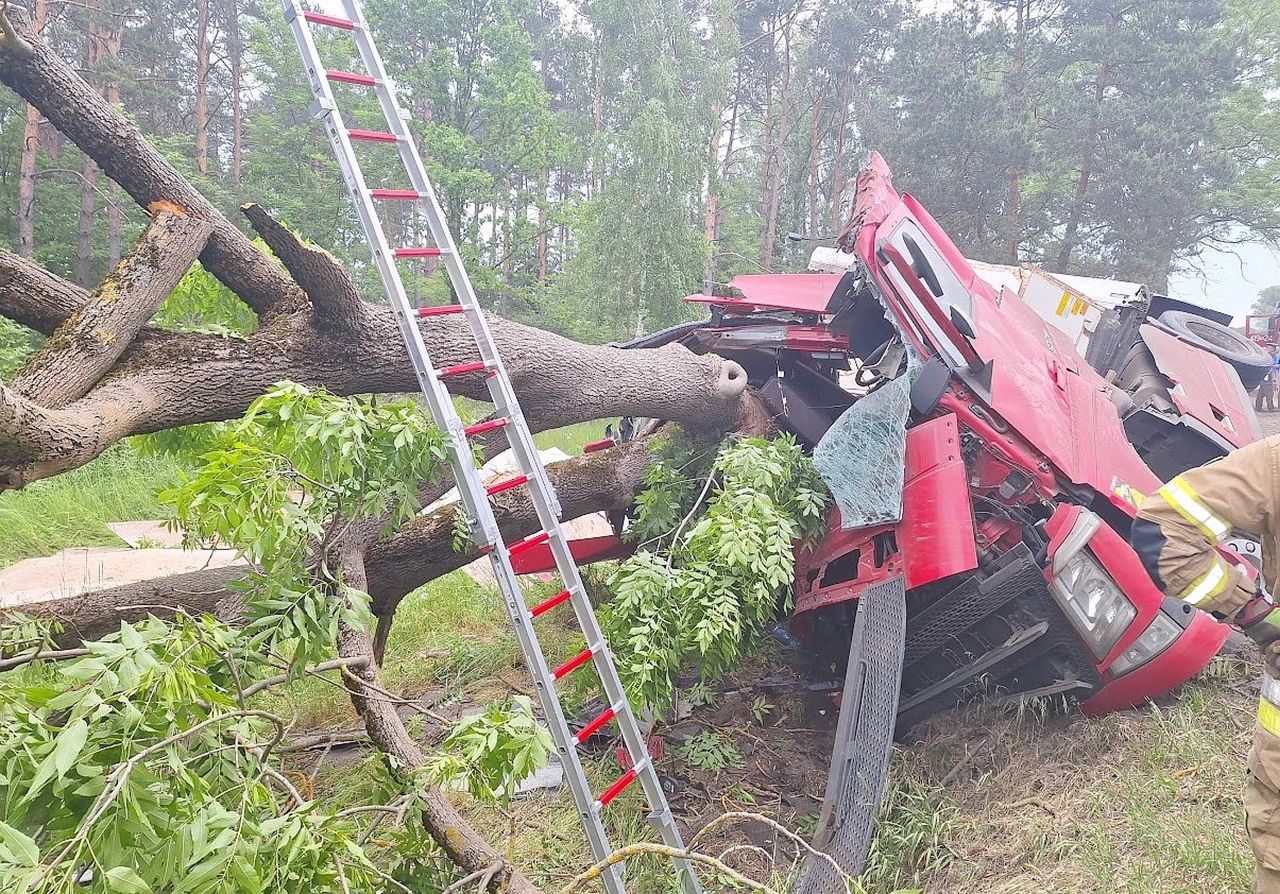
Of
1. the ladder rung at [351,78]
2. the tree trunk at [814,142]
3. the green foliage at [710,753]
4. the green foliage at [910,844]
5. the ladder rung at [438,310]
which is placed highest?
the tree trunk at [814,142]

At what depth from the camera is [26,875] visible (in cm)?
81

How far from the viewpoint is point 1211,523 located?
1.87 m

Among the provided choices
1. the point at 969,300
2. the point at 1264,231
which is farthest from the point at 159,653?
the point at 1264,231

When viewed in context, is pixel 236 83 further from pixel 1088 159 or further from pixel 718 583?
pixel 1088 159

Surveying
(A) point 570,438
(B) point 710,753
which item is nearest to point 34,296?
(B) point 710,753

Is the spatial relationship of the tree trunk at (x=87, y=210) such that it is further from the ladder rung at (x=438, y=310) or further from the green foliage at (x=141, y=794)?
the green foliage at (x=141, y=794)

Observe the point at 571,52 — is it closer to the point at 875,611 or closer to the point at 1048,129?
the point at 1048,129

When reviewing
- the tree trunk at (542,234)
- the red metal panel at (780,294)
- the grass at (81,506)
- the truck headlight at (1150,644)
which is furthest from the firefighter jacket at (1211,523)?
the tree trunk at (542,234)

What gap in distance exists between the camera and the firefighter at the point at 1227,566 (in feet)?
5.90

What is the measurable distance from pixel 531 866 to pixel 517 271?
19368 mm

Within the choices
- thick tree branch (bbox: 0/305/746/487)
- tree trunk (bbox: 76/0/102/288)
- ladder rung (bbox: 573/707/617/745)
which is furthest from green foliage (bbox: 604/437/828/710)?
tree trunk (bbox: 76/0/102/288)

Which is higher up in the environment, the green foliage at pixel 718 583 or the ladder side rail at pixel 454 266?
the ladder side rail at pixel 454 266

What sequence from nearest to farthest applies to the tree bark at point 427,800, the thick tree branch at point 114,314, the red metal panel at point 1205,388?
the tree bark at point 427,800, the thick tree branch at point 114,314, the red metal panel at point 1205,388

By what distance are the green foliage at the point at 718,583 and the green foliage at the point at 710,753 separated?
557 mm
